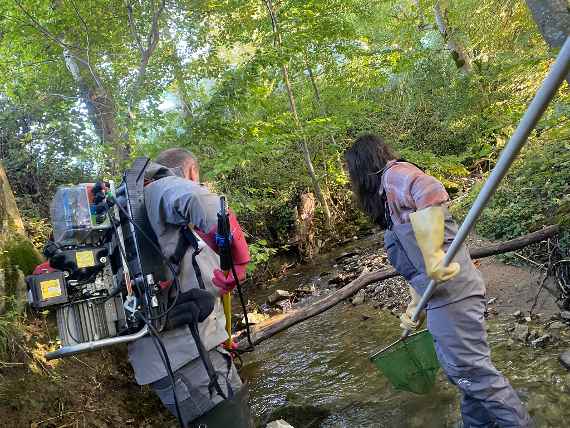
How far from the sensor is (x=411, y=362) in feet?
10.7

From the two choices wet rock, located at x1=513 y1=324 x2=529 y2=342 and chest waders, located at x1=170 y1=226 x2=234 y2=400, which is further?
wet rock, located at x1=513 y1=324 x2=529 y2=342

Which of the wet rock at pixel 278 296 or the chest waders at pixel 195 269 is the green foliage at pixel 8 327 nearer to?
the chest waders at pixel 195 269

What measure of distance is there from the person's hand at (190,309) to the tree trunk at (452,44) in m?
11.7

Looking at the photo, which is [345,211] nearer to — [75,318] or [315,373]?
[315,373]

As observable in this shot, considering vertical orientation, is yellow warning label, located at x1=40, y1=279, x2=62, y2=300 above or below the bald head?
below

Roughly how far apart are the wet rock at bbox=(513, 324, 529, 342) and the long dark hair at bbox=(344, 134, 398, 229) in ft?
7.21

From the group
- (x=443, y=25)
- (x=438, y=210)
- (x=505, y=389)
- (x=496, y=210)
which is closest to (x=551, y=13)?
(x=496, y=210)

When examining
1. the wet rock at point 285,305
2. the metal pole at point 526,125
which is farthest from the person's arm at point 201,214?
the wet rock at point 285,305

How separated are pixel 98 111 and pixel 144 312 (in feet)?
24.2

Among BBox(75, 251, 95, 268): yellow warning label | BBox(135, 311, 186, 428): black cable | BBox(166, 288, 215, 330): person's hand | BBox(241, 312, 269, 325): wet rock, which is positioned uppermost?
BBox(75, 251, 95, 268): yellow warning label

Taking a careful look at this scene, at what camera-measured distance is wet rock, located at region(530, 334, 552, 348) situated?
379 cm

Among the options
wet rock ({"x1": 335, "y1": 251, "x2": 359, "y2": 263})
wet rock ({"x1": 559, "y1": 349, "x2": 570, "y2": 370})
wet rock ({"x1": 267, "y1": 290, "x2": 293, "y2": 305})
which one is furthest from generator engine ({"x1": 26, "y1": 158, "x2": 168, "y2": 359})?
wet rock ({"x1": 335, "y1": 251, "x2": 359, "y2": 263})

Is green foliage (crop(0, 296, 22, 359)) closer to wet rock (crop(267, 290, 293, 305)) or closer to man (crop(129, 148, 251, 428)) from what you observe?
man (crop(129, 148, 251, 428))

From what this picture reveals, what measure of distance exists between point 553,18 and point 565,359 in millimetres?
4229
